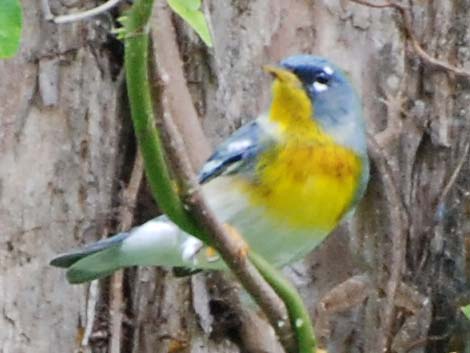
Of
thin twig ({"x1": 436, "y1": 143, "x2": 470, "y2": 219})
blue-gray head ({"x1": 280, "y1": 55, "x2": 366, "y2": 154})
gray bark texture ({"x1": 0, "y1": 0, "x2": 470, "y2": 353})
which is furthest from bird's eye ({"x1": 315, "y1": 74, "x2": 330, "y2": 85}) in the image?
thin twig ({"x1": 436, "y1": 143, "x2": 470, "y2": 219})

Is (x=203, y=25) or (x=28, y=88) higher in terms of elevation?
(x=203, y=25)

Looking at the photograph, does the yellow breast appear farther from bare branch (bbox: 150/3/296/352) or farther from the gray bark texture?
bare branch (bbox: 150/3/296/352)

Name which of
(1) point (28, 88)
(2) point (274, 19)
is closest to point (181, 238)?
(1) point (28, 88)

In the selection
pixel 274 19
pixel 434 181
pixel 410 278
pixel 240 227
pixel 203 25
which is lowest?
pixel 410 278

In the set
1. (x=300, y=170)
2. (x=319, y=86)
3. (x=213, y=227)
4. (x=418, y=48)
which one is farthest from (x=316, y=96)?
(x=213, y=227)

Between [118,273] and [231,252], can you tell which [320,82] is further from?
[231,252]

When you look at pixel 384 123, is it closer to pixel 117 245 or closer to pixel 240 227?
pixel 240 227
